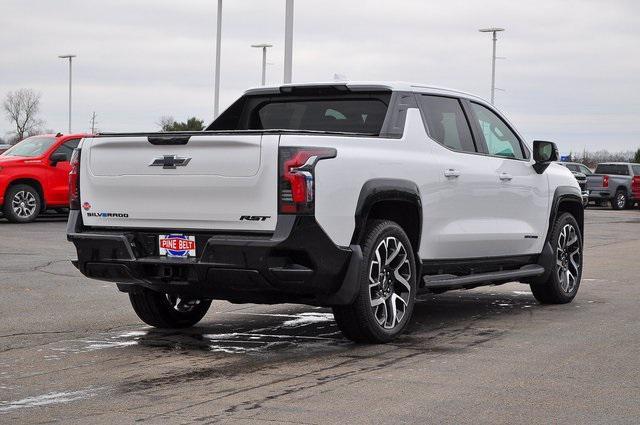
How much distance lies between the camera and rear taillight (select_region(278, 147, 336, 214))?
7.29 meters

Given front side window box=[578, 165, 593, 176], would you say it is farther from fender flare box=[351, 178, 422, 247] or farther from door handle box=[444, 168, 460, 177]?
fender flare box=[351, 178, 422, 247]

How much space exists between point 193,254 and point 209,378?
1135 mm

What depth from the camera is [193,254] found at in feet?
25.0

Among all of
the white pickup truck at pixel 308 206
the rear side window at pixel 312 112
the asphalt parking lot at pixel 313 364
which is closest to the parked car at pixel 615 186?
the asphalt parking lot at pixel 313 364

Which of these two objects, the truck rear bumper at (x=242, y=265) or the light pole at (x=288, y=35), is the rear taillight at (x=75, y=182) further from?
the light pole at (x=288, y=35)

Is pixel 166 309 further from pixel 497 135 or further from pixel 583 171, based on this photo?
pixel 583 171

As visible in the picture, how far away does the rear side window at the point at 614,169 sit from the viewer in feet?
139

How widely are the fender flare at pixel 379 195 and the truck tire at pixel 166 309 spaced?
1.85 m

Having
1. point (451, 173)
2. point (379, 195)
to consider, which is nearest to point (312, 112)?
point (451, 173)

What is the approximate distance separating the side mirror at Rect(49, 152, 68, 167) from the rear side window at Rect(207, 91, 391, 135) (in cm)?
1410

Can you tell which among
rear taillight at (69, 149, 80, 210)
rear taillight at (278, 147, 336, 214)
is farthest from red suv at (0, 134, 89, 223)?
rear taillight at (278, 147, 336, 214)

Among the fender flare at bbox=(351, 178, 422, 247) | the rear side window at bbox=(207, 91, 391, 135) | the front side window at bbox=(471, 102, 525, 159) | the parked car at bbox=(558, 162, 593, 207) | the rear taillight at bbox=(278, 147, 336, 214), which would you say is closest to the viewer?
the rear taillight at bbox=(278, 147, 336, 214)

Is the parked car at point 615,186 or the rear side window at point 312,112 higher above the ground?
the rear side window at point 312,112

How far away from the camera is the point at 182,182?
767 cm
